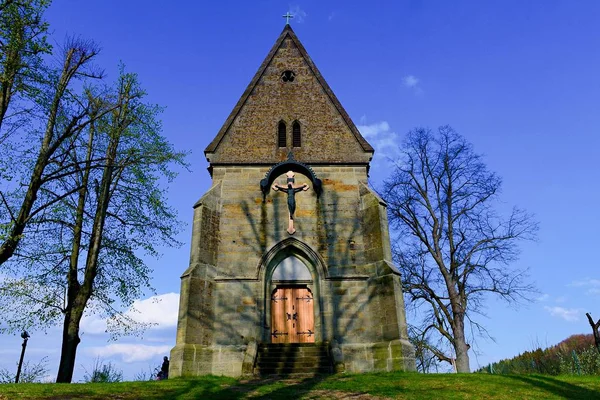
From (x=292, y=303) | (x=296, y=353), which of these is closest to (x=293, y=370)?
(x=296, y=353)

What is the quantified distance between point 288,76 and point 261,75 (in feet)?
3.83

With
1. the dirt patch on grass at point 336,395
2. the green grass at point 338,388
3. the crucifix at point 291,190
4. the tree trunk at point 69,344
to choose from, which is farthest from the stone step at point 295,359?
the tree trunk at point 69,344

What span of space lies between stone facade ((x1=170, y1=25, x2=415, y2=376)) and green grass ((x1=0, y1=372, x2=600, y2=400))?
2.10m

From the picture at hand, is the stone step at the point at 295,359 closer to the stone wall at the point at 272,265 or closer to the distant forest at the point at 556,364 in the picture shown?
the stone wall at the point at 272,265

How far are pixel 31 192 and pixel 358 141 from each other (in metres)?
11.3

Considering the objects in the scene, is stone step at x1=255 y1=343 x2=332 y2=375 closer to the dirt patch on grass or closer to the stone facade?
the stone facade

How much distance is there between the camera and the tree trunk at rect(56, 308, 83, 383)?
47.2ft

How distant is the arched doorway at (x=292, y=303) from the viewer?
15109mm

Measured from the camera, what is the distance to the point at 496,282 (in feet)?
67.6

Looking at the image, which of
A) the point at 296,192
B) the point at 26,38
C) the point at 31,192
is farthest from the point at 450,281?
the point at 26,38

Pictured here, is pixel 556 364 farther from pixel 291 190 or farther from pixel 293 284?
pixel 291 190

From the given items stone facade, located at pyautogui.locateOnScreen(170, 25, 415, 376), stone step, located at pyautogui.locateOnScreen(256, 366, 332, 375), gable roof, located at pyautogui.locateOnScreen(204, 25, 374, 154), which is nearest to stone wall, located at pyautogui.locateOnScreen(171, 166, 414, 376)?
stone facade, located at pyautogui.locateOnScreen(170, 25, 415, 376)

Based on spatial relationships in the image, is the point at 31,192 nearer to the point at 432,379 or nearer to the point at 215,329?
the point at 215,329

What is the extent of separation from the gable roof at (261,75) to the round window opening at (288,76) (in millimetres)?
854
